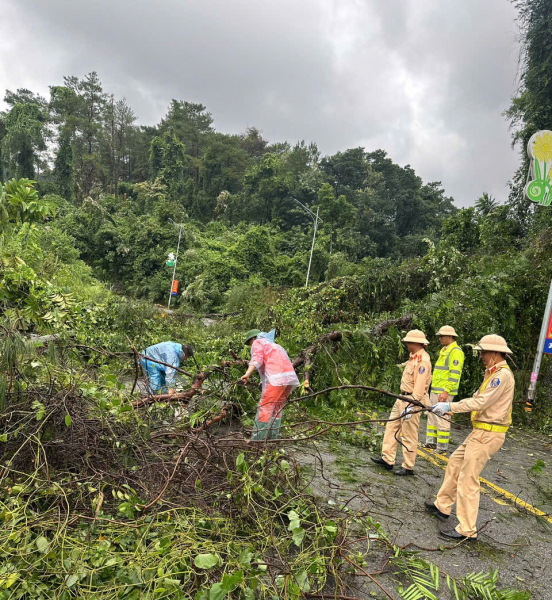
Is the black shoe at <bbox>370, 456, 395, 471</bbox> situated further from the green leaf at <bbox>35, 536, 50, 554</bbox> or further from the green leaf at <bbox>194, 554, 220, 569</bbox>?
the green leaf at <bbox>35, 536, 50, 554</bbox>

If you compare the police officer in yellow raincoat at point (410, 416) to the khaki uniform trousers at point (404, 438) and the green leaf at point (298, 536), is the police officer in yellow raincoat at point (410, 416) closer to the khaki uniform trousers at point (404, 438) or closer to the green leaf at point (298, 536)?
the khaki uniform trousers at point (404, 438)

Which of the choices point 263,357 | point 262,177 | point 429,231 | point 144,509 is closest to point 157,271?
point 262,177

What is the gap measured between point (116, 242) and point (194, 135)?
26.9 metres

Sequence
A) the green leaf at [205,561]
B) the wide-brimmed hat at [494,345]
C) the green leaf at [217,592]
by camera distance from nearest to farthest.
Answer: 1. the green leaf at [217,592]
2. the green leaf at [205,561]
3. the wide-brimmed hat at [494,345]

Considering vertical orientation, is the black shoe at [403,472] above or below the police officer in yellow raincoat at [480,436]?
below

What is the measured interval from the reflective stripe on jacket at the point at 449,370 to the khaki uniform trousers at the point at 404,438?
42.3 inches

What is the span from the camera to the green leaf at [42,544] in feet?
6.98

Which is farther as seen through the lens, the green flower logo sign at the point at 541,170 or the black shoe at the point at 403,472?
the green flower logo sign at the point at 541,170

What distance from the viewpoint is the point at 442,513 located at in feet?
11.4

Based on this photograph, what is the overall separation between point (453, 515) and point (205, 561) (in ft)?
8.37

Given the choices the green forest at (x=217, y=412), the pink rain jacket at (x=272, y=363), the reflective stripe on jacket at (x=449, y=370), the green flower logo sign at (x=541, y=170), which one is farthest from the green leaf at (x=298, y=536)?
the green flower logo sign at (x=541, y=170)

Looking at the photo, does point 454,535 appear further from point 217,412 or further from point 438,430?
point 217,412

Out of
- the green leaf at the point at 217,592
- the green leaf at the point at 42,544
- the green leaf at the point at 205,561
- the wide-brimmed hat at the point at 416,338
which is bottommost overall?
the green leaf at the point at 42,544

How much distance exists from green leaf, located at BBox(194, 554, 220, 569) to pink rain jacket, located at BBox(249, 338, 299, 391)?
244cm
